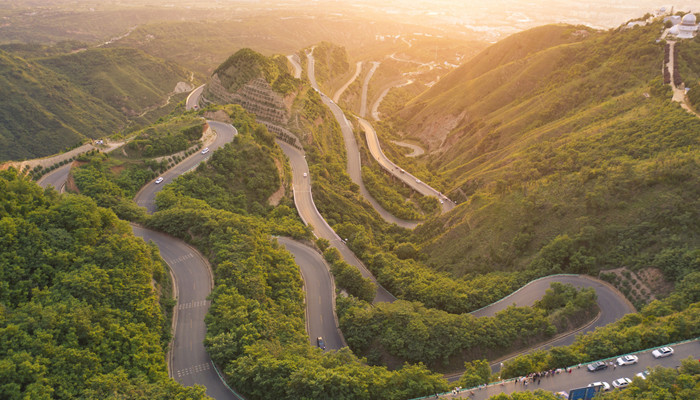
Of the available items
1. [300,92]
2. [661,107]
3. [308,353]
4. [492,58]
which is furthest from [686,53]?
[308,353]

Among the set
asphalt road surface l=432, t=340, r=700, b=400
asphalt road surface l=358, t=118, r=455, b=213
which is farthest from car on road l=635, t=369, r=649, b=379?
asphalt road surface l=358, t=118, r=455, b=213

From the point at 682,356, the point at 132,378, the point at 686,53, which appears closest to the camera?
the point at 132,378

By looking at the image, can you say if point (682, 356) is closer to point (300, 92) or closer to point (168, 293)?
point (168, 293)

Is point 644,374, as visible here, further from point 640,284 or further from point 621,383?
point 640,284

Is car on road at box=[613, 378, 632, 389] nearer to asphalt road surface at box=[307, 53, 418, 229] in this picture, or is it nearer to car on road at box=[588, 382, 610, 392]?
car on road at box=[588, 382, 610, 392]

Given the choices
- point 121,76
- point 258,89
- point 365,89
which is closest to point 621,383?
point 258,89

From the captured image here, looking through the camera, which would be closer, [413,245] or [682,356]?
[682,356]

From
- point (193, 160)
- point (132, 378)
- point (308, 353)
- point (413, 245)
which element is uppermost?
point (193, 160)

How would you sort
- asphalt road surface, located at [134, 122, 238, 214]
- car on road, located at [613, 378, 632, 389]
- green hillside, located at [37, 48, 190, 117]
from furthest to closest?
green hillside, located at [37, 48, 190, 117]
asphalt road surface, located at [134, 122, 238, 214]
car on road, located at [613, 378, 632, 389]
